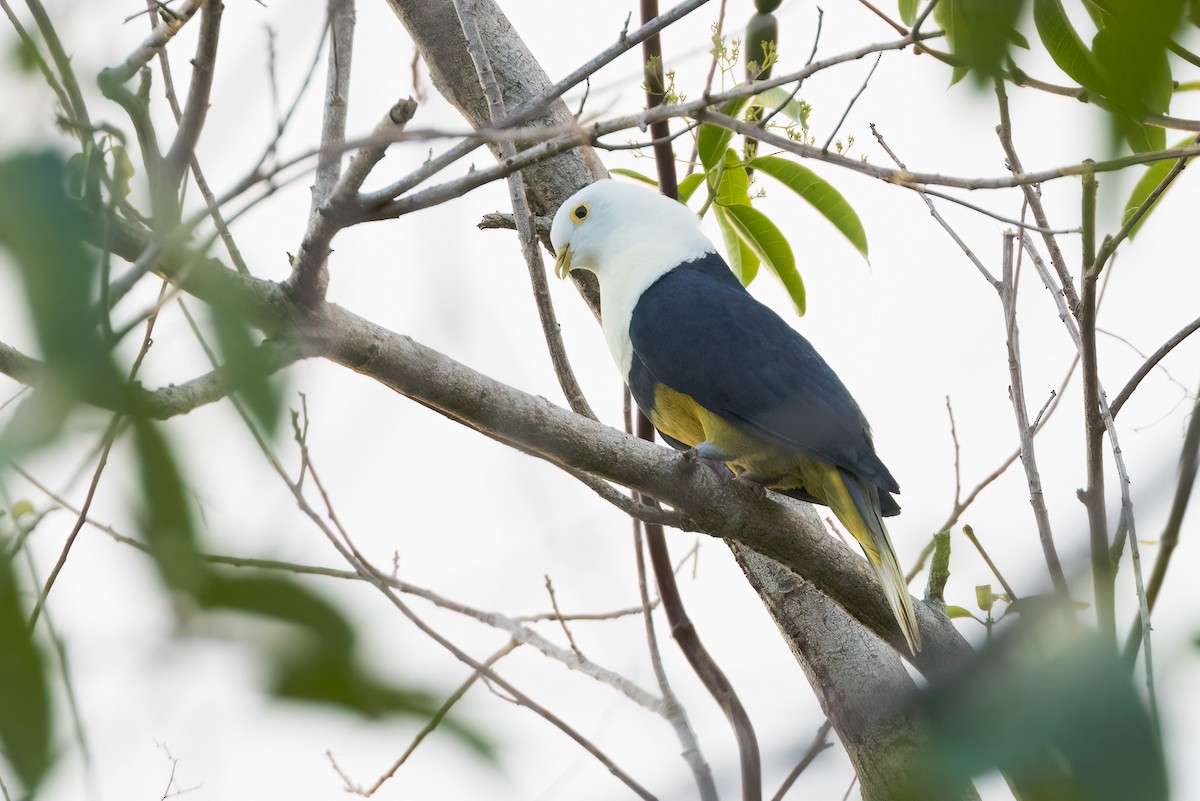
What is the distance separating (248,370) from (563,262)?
2545mm

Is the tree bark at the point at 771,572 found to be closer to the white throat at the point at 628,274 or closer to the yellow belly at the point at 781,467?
the yellow belly at the point at 781,467

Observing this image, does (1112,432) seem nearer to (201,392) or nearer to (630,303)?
(201,392)

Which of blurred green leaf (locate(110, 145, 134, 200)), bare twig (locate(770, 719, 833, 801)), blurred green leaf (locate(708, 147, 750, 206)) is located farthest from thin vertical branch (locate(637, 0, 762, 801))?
bare twig (locate(770, 719, 833, 801))

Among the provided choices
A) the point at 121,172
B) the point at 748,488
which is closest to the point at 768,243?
the point at 748,488

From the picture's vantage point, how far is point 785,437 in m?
2.48

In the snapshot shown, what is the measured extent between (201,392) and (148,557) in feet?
0.53

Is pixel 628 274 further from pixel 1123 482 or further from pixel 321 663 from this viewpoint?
pixel 321 663

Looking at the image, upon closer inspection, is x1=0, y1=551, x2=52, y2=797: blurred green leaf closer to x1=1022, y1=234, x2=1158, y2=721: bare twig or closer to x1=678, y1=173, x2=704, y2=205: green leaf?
x1=1022, y1=234, x2=1158, y2=721: bare twig

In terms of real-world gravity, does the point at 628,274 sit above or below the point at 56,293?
above

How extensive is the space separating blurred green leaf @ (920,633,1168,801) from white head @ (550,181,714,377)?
237 centimetres

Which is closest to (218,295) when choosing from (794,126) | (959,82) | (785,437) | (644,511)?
(959,82)

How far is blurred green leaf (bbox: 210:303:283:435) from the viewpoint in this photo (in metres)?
0.54

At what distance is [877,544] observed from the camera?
2.40 metres

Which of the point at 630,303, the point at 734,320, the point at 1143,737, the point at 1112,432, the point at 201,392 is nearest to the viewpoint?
the point at 1143,737
